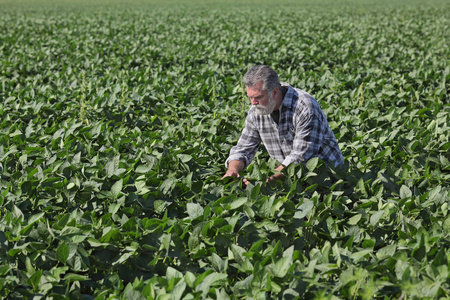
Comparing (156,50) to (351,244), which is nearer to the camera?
(351,244)

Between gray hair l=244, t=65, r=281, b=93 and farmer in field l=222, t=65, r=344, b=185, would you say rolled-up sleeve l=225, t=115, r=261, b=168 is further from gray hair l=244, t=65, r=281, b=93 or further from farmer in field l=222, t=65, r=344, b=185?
gray hair l=244, t=65, r=281, b=93

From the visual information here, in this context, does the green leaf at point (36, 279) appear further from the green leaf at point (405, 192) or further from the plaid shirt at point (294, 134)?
the green leaf at point (405, 192)

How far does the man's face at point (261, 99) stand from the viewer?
3.57 metres

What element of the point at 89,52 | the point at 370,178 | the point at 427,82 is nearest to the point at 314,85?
the point at 427,82

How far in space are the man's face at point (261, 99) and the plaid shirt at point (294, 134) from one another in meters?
0.16

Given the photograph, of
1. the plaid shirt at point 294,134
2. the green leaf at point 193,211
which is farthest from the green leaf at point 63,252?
the plaid shirt at point 294,134

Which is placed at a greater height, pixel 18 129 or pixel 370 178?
pixel 18 129

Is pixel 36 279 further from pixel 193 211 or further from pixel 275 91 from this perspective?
pixel 275 91

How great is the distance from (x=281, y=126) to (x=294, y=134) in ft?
0.51

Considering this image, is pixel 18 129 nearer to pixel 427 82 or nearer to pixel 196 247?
pixel 196 247

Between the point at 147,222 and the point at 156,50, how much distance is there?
8864 mm

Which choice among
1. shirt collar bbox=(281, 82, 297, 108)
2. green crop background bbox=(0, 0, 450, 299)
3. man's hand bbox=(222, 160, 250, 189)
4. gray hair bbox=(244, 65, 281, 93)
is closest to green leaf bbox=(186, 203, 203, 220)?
green crop background bbox=(0, 0, 450, 299)

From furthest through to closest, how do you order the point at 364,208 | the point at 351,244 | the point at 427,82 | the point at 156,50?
the point at 156,50
the point at 427,82
the point at 364,208
the point at 351,244

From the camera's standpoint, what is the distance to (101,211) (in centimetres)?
324
